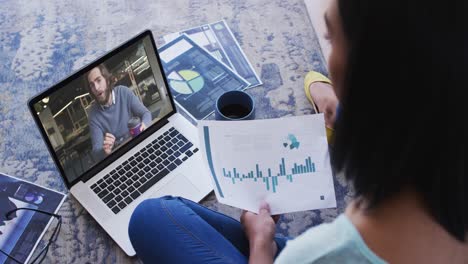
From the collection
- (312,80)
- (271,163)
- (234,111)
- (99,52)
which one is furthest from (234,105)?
(99,52)

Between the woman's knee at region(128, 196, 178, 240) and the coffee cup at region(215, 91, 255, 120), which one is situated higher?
the coffee cup at region(215, 91, 255, 120)

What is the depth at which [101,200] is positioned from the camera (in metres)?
0.97

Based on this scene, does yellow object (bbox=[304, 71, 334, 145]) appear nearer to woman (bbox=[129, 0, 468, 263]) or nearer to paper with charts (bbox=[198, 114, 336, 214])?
paper with charts (bbox=[198, 114, 336, 214])

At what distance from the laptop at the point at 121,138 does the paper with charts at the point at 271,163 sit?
10 cm

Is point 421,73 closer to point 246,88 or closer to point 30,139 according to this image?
point 246,88

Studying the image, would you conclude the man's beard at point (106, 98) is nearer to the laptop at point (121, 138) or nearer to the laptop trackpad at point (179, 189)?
the laptop at point (121, 138)

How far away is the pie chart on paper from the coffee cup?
0.63 feet

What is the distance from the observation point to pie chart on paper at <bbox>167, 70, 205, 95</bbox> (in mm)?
1179

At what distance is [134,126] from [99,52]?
0.37 metres

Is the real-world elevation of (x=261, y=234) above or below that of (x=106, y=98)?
below

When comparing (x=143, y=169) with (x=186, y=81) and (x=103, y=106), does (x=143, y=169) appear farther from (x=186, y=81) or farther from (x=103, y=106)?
(x=186, y=81)

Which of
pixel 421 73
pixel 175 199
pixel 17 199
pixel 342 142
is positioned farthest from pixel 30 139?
pixel 421 73

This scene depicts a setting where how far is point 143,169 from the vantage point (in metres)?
1.01

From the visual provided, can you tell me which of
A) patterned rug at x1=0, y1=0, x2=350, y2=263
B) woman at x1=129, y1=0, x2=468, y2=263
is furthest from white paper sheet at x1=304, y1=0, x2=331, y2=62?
woman at x1=129, y1=0, x2=468, y2=263
